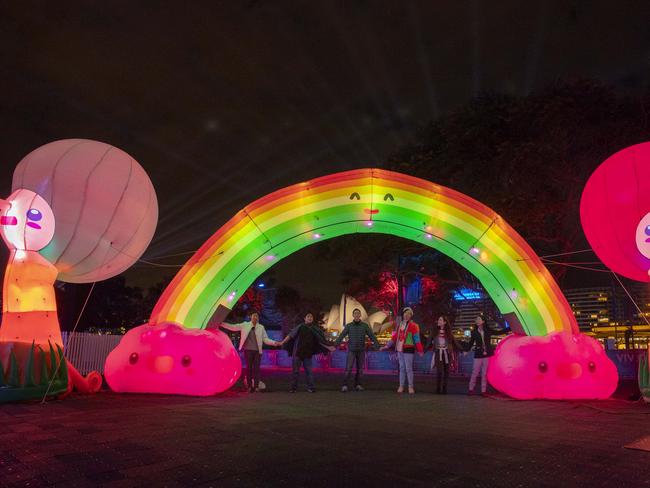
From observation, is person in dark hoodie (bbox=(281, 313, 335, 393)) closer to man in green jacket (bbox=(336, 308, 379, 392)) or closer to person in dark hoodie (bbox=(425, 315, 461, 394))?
man in green jacket (bbox=(336, 308, 379, 392))

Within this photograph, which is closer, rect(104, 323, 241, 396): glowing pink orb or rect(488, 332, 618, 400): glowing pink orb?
rect(104, 323, 241, 396): glowing pink orb

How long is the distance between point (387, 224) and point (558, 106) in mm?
6844

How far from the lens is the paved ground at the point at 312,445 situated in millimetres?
3768

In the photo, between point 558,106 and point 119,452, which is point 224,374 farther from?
point 558,106

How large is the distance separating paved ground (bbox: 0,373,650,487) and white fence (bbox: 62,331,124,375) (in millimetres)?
9373

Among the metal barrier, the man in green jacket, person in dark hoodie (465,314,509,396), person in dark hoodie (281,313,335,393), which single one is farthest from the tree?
person in dark hoodie (281,313,335,393)

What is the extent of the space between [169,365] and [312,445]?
500cm

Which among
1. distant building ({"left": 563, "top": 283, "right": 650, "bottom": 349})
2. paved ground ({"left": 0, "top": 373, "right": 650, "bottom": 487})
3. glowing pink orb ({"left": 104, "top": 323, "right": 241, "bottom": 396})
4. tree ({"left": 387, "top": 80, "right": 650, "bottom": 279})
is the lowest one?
paved ground ({"left": 0, "top": 373, "right": 650, "bottom": 487})

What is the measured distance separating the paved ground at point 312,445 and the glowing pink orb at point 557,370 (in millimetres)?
1414

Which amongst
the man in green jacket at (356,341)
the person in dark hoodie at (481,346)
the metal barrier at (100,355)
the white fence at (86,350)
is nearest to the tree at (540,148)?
the metal barrier at (100,355)

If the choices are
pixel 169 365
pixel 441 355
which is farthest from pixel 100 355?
pixel 441 355

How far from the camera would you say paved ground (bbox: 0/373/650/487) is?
3.77m

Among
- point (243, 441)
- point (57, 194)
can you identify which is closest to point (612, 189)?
point (243, 441)

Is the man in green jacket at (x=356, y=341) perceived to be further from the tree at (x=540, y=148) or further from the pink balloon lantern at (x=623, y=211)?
the tree at (x=540, y=148)
